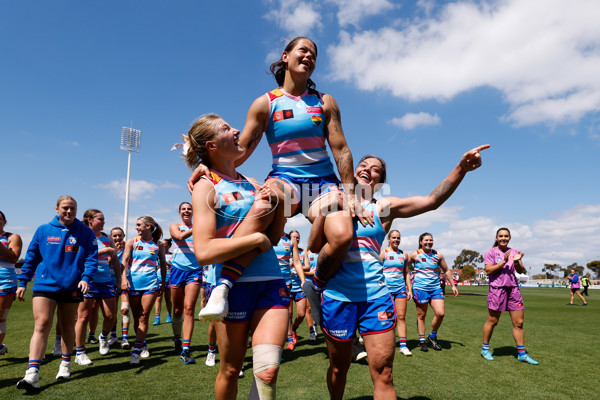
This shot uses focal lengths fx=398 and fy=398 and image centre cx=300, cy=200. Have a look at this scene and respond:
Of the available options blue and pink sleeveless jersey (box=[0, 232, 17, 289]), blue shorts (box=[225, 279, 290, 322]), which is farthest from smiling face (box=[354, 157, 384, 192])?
blue and pink sleeveless jersey (box=[0, 232, 17, 289])

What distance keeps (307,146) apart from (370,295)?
142cm

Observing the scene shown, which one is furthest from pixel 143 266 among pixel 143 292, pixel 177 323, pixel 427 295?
pixel 427 295

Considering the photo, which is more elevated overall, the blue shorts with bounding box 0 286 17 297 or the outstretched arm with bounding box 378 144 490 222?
the outstretched arm with bounding box 378 144 490 222

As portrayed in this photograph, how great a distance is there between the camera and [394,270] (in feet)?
29.3

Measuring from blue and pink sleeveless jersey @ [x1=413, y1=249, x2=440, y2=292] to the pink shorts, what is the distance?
4.68ft

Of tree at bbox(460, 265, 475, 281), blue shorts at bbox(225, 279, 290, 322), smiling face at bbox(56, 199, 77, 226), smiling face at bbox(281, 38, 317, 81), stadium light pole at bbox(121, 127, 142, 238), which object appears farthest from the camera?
tree at bbox(460, 265, 475, 281)

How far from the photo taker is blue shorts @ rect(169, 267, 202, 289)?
7.25 meters

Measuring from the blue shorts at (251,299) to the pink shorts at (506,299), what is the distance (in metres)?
6.69

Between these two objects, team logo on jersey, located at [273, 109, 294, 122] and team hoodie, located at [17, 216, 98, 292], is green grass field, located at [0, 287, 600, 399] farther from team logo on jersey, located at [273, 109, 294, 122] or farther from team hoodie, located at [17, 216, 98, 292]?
team logo on jersey, located at [273, 109, 294, 122]

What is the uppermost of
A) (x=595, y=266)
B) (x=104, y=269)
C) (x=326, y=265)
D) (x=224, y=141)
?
(x=224, y=141)

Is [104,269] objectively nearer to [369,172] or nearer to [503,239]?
[369,172]

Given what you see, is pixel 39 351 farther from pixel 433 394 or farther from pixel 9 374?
pixel 433 394

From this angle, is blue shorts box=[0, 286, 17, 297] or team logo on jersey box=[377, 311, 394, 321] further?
blue shorts box=[0, 286, 17, 297]

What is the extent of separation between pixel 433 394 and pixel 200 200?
4.32 meters
